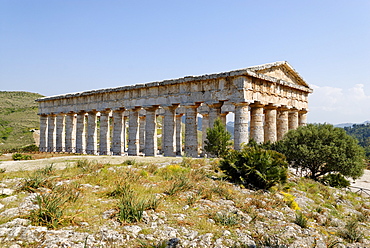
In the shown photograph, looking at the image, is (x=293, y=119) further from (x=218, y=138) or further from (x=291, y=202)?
(x=291, y=202)

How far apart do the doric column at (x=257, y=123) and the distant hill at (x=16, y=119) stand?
122 feet

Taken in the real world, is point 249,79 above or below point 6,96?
below

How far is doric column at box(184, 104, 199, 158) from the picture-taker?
25422mm

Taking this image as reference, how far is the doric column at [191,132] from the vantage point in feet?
83.4

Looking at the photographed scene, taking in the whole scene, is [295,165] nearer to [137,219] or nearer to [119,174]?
[119,174]

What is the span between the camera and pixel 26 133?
59531 millimetres

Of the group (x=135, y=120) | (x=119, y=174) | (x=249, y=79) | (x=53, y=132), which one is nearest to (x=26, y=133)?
(x=53, y=132)

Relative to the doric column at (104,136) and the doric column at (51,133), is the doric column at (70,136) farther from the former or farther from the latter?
the doric column at (104,136)

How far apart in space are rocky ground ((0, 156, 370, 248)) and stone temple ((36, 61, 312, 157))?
11914mm

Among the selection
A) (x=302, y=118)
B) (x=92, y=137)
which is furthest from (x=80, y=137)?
(x=302, y=118)

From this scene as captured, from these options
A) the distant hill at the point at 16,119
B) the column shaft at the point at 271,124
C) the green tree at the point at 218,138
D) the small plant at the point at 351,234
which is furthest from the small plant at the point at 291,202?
the distant hill at the point at 16,119

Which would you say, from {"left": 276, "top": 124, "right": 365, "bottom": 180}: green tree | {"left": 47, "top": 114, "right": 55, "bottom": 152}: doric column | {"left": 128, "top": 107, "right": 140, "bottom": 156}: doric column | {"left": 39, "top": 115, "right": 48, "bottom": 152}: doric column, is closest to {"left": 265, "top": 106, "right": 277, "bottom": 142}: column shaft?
{"left": 276, "top": 124, "right": 365, "bottom": 180}: green tree

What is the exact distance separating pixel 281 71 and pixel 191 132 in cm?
994

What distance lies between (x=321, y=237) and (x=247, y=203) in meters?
2.44
